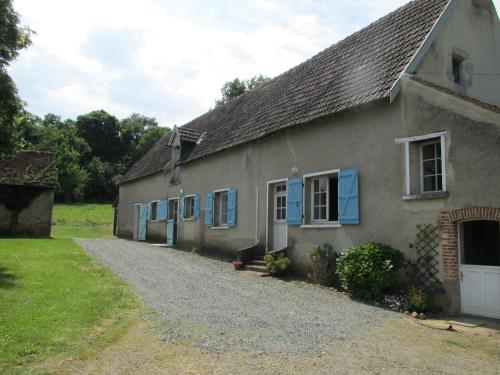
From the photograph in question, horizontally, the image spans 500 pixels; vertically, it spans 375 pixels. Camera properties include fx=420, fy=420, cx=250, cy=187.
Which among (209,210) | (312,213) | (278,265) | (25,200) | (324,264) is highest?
(25,200)

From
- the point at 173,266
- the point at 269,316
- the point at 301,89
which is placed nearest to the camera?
the point at 269,316

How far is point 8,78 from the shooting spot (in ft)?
36.4

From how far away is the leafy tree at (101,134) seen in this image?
212ft

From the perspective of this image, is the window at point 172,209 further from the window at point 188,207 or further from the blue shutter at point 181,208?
the window at point 188,207

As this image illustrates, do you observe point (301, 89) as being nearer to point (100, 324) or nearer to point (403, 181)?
point (403, 181)

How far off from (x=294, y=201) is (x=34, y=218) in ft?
54.5

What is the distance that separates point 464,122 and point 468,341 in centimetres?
397

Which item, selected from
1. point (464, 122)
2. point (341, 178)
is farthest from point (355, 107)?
point (464, 122)

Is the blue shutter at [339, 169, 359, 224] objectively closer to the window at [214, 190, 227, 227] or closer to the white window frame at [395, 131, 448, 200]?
the white window frame at [395, 131, 448, 200]

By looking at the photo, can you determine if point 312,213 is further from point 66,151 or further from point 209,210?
point 66,151

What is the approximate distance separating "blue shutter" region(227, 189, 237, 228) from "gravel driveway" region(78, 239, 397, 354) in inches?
115

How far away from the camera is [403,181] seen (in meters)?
8.96

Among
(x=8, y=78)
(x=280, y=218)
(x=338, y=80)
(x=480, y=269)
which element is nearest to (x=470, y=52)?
(x=338, y=80)

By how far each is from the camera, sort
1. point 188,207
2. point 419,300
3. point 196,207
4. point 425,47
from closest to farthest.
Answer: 1. point 419,300
2. point 425,47
3. point 196,207
4. point 188,207
